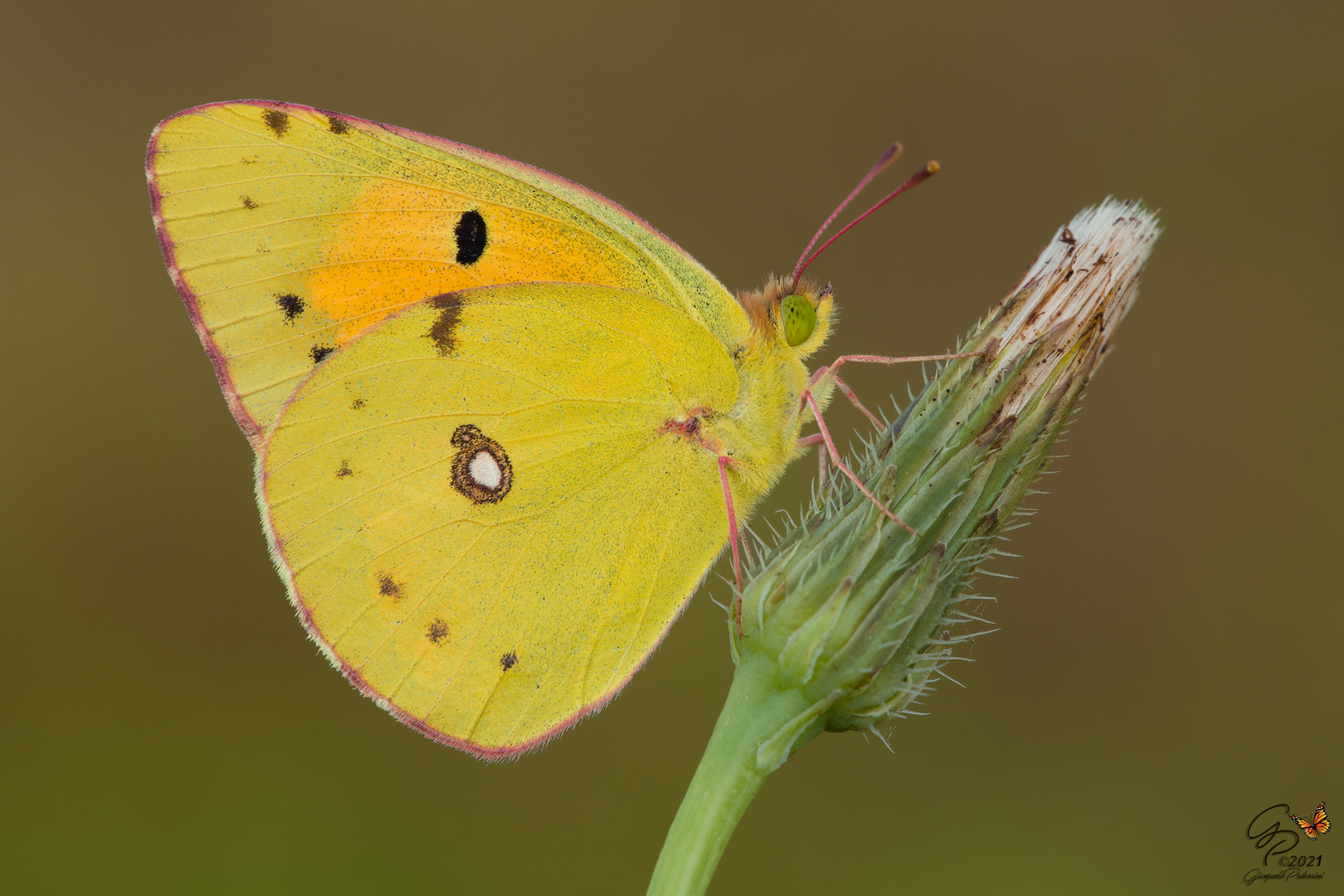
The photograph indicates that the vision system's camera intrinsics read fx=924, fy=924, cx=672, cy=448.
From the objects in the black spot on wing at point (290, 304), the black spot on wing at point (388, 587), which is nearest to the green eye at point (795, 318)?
the black spot on wing at point (388, 587)

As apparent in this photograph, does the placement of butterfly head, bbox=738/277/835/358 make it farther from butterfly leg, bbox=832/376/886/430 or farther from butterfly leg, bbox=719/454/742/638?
butterfly leg, bbox=719/454/742/638

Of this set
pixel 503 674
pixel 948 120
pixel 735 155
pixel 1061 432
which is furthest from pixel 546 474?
pixel 948 120

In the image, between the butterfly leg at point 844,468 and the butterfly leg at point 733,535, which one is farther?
the butterfly leg at point 733,535

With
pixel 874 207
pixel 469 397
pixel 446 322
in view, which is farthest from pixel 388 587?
pixel 874 207

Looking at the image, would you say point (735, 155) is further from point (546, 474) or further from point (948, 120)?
point (546, 474)

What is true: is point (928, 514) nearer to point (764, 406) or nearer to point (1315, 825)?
point (764, 406)

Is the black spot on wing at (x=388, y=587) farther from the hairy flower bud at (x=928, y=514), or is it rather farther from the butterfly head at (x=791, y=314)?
the butterfly head at (x=791, y=314)
